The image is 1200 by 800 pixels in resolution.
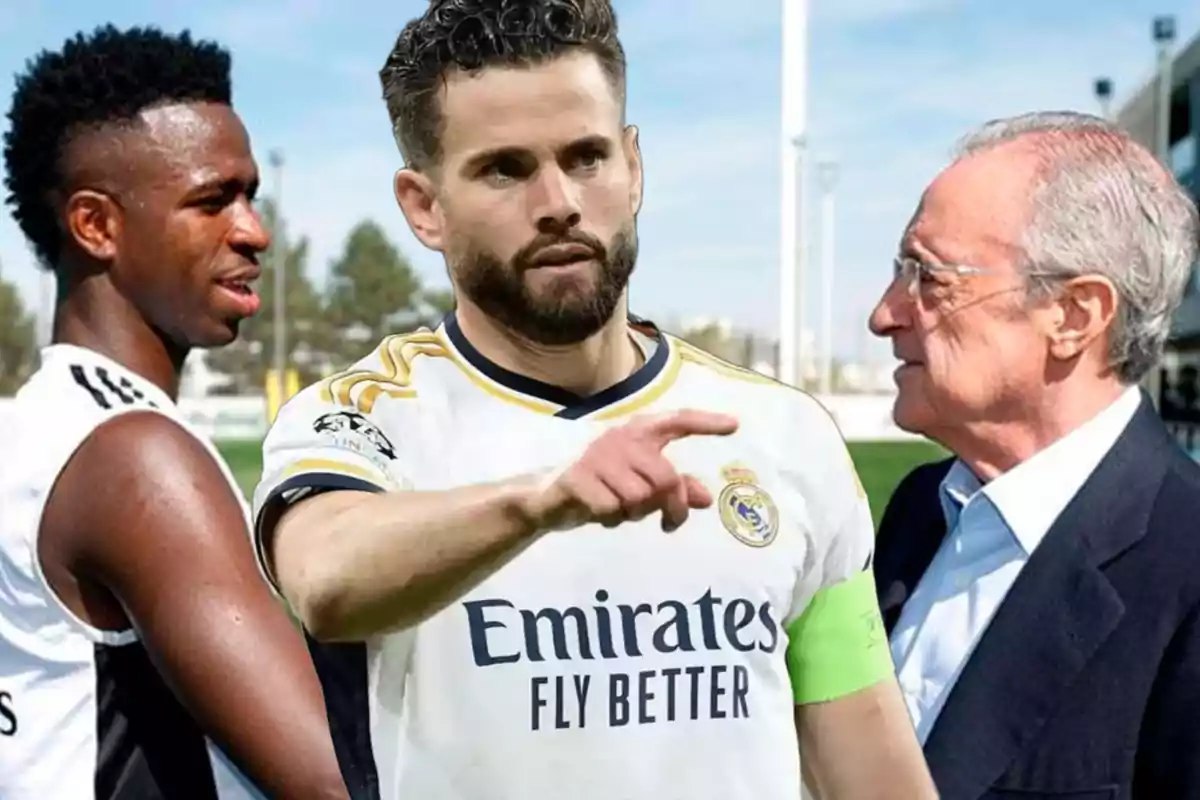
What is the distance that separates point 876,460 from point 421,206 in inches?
851

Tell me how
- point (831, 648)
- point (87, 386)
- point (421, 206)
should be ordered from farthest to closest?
point (87, 386) < point (831, 648) < point (421, 206)

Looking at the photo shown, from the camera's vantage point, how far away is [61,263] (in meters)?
1.85

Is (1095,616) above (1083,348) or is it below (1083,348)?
below

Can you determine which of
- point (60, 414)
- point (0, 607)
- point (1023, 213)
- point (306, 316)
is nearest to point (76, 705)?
point (0, 607)

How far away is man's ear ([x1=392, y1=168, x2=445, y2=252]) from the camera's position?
3.97ft

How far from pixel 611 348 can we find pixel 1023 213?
3.01ft

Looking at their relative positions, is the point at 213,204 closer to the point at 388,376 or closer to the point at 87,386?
the point at 87,386

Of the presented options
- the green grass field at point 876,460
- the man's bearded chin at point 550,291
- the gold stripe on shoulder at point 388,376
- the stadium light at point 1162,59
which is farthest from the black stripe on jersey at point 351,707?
the stadium light at point 1162,59

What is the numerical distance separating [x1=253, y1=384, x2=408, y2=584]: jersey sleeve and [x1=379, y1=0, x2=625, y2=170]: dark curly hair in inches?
9.3

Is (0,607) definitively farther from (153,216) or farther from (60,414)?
(153,216)

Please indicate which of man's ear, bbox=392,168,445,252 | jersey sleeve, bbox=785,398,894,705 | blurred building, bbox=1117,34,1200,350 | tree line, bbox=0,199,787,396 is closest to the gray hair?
jersey sleeve, bbox=785,398,894,705

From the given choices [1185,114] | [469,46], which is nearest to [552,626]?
[469,46]

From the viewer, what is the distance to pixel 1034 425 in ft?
6.58

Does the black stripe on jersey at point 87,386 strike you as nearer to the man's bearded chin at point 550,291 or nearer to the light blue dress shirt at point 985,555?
the man's bearded chin at point 550,291
